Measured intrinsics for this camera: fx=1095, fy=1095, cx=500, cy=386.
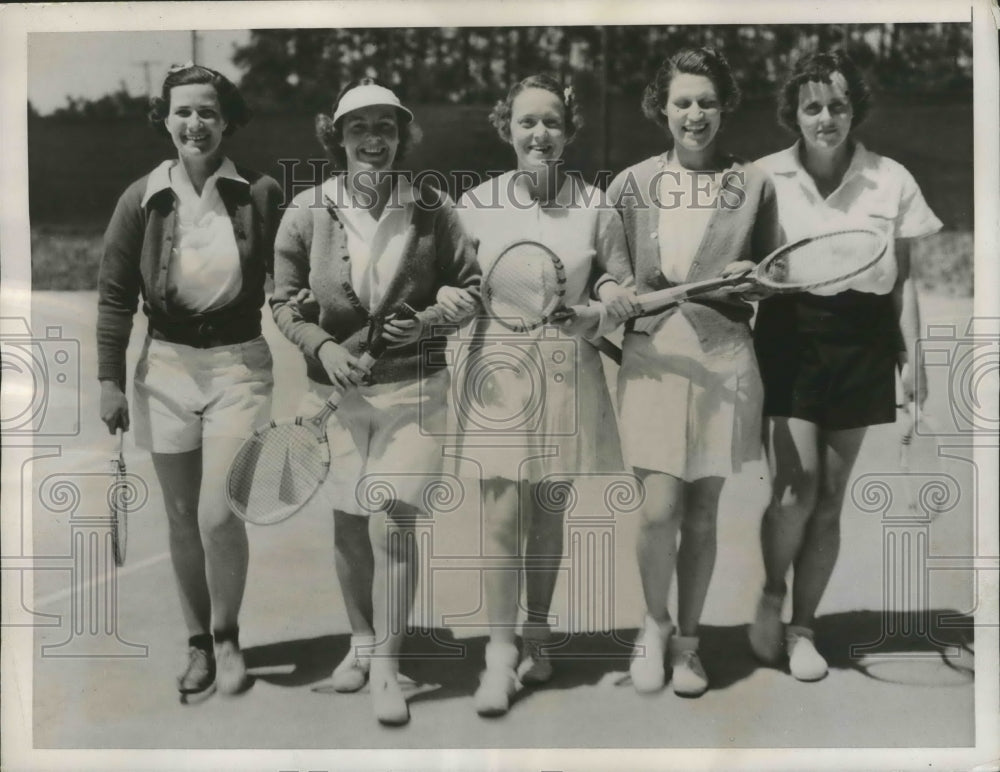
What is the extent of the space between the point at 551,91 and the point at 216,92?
3.91 ft

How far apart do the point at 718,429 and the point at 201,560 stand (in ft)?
6.29

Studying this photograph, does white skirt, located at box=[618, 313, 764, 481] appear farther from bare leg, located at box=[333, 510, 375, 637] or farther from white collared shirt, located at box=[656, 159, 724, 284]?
bare leg, located at box=[333, 510, 375, 637]

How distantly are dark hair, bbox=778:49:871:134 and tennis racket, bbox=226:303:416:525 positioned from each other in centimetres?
201

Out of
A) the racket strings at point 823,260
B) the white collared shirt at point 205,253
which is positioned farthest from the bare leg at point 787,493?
the white collared shirt at point 205,253

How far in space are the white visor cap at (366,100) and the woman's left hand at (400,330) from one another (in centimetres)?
72

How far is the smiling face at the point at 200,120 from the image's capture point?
3.90 metres

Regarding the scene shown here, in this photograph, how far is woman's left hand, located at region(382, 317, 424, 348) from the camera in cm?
384

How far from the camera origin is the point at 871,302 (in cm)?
391

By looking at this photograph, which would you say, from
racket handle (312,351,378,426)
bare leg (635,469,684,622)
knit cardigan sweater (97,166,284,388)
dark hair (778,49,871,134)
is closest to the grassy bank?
knit cardigan sweater (97,166,284,388)

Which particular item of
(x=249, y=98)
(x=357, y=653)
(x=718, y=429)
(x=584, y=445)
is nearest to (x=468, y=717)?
(x=357, y=653)

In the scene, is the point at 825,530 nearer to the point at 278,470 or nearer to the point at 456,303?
the point at 456,303

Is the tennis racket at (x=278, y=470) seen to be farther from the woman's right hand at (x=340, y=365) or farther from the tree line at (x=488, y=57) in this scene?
the tree line at (x=488, y=57)

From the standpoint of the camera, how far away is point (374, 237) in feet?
12.7

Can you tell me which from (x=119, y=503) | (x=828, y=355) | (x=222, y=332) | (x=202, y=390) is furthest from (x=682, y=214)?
(x=119, y=503)
